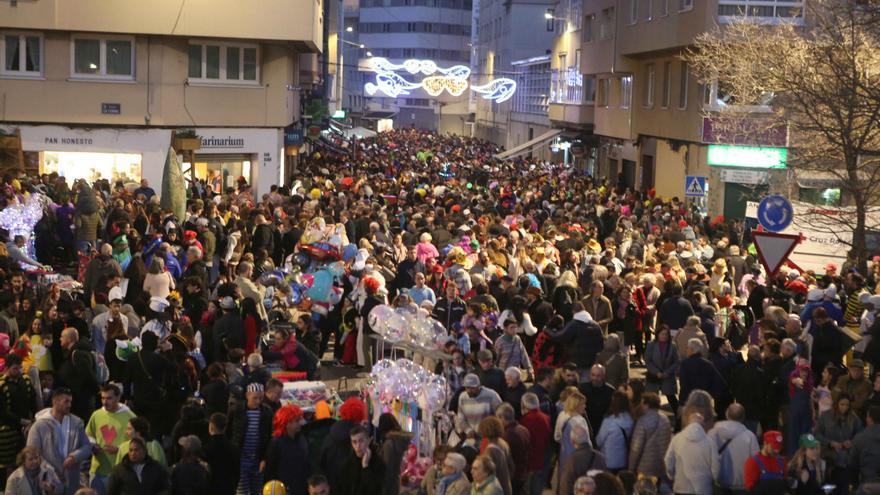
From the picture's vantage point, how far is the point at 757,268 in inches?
816

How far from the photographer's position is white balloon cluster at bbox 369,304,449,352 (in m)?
13.9

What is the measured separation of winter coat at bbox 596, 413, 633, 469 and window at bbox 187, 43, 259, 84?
24597 mm

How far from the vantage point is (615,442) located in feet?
37.0

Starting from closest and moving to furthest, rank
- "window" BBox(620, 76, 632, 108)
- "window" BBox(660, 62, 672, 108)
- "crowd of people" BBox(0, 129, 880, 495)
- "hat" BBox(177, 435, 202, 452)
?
"hat" BBox(177, 435, 202, 452), "crowd of people" BBox(0, 129, 880, 495), "window" BBox(660, 62, 672, 108), "window" BBox(620, 76, 632, 108)

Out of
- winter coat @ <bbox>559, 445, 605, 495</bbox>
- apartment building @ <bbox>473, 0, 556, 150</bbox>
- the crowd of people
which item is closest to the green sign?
the crowd of people

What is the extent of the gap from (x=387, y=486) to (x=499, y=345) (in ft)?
14.7

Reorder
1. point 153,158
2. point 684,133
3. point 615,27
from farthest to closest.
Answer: point 615,27 < point 684,133 < point 153,158

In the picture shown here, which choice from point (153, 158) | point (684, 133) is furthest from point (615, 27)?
point (153, 158)

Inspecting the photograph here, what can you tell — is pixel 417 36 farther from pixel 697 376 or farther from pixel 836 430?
pixel 836 430

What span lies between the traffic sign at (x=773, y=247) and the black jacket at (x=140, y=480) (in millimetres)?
8237

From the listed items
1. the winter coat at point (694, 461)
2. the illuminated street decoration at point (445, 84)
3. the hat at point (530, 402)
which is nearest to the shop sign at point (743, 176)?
the hat at point (530, 402)

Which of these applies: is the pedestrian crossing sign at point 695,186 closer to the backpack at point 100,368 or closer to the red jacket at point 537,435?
the backpack at point 100,368

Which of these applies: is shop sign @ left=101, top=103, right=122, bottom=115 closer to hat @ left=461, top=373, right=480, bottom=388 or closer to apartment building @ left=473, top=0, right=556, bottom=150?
hat @ left=461, top=373, right=480, bottom=388

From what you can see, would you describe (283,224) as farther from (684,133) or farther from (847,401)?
(684,133)
